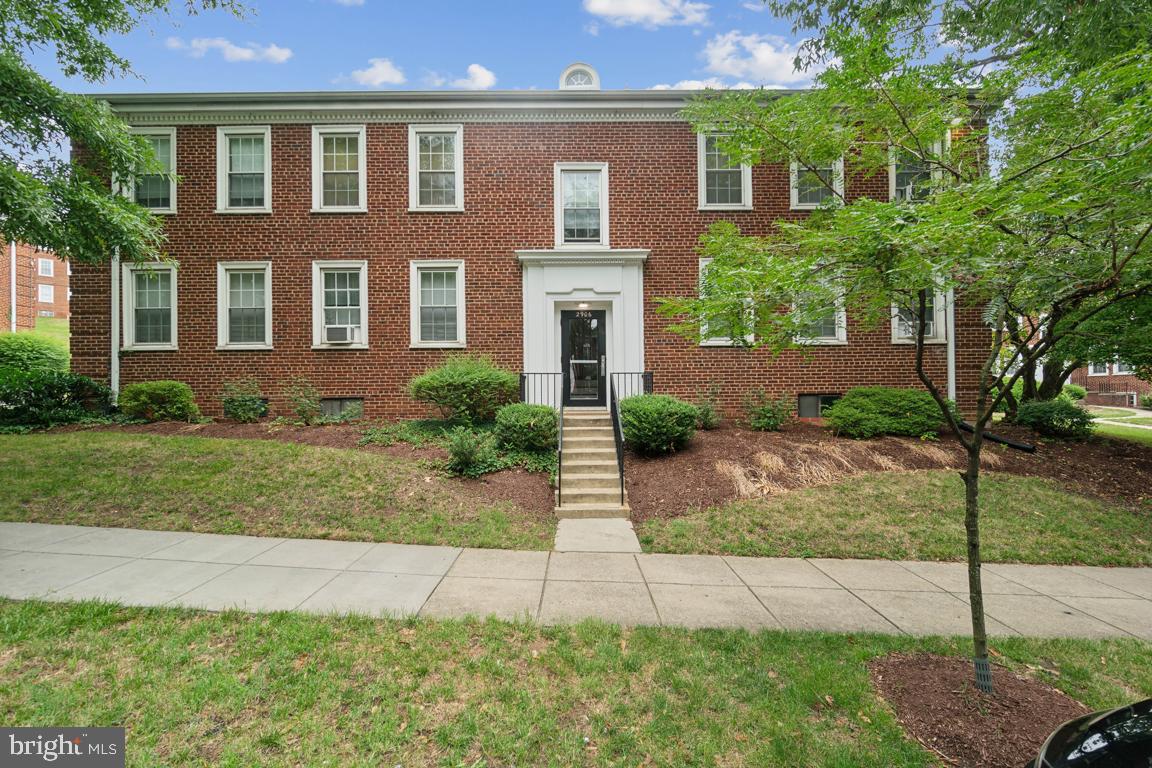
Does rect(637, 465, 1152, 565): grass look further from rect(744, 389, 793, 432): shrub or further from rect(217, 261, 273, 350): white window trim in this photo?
rect(217, 261, 273, 350): white window trim

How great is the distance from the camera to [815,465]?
24.4ft

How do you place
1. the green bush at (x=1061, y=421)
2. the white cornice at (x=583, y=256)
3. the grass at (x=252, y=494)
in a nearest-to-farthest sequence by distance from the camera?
the grass at (x=252, y=494) → the green bush at (x=1061, y=421) → the white cornice at (x=583, y=256)

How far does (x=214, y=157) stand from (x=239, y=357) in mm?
4535

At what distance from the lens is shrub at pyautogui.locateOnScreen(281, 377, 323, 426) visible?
9945 millimetres

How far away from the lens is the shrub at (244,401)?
10.0 metres

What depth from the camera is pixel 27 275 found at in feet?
111

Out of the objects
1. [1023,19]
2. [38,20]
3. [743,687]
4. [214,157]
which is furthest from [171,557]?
[1023,19]

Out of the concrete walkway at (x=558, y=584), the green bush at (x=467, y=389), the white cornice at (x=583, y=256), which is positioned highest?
the white cornice at (x=583, y=256)

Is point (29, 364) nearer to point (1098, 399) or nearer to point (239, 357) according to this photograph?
point (239, 357)

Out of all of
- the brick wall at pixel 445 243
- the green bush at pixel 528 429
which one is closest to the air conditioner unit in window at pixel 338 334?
the brick wall at pixel 445 243

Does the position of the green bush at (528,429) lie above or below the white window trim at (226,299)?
below

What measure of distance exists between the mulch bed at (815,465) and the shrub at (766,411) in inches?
25.2

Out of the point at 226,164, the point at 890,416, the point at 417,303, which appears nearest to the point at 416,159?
the point at 417,303

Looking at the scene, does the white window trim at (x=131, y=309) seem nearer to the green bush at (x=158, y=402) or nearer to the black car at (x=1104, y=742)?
the green bush at (x=158, y=402)
